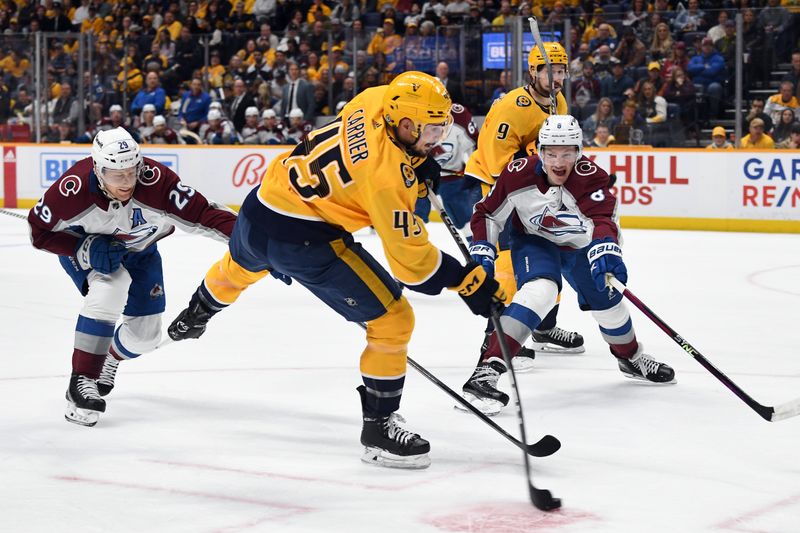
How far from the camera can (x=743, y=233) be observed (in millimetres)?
10727

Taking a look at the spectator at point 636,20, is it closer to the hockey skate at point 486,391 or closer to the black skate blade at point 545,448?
the hockey skate at point 486,391

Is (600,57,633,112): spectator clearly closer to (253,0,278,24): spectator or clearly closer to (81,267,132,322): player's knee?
(253,0,278,24): spectator

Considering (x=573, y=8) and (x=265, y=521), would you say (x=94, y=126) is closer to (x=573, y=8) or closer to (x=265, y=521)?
(x=573, y=8)

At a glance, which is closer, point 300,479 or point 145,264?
point 300,479

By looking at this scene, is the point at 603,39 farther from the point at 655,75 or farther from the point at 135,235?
the point at 135,235

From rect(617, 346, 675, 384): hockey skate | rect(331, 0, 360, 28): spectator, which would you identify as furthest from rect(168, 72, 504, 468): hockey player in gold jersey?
rect(331, 0, 360, 28): spectator

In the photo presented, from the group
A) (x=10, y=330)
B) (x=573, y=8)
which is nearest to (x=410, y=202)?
(x=10, y=330)

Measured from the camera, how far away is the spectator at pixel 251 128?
12891mm

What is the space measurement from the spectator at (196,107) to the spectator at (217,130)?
0.70 feet

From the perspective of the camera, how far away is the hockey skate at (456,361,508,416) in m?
4.37

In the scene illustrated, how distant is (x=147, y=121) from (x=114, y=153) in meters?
9.59

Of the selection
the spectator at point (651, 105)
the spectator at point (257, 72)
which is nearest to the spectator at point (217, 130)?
the spectator at point (257, 72)

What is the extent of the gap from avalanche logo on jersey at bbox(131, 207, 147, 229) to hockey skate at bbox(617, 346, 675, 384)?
1.97 m

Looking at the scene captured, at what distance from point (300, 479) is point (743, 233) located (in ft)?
26.2
